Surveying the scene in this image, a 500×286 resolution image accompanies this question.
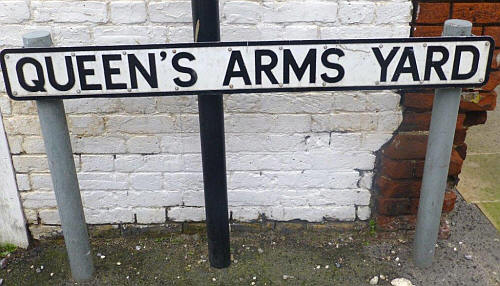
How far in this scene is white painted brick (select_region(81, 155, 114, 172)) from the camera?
2.41m

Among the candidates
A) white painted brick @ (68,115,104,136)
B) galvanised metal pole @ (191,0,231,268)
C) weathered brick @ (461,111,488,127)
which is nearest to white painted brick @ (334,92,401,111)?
weathered brick @ (461,111,488,127)

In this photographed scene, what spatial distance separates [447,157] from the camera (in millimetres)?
2094

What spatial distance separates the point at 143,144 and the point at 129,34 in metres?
0.52

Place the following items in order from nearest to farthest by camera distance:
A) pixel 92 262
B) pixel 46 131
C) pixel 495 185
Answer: pixel 46 131
pixel 92 262
pixel 495 185

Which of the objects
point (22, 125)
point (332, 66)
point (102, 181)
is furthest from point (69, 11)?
point (332, 66)

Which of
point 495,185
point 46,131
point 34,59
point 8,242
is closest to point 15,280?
point 8,242

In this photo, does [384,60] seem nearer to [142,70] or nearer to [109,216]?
[142,70]

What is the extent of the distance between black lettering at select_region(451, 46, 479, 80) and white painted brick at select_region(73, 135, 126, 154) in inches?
57.6

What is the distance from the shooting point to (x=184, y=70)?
5.93 ft

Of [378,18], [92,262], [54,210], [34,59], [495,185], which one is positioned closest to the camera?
[34,59]

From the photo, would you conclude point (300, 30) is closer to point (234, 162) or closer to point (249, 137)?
point (249, 137)

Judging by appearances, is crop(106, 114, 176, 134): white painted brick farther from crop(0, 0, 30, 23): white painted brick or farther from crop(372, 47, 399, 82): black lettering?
crop(372, 47, 399, 82): black lettering

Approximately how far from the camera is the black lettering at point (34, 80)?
179 centimetres

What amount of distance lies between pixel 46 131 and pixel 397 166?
156 centimetres
